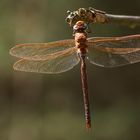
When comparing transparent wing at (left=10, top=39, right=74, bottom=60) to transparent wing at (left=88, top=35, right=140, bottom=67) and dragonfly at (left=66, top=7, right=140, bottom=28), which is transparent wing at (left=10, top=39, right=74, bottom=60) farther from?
dragonfly at (left=66, top=7, right=140, bottom=28)

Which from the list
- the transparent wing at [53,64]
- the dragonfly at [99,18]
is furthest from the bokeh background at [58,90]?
the dragonfly at [99,18]

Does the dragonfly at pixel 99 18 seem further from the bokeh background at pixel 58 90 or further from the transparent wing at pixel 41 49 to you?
the bokeh background at pixel 58 90

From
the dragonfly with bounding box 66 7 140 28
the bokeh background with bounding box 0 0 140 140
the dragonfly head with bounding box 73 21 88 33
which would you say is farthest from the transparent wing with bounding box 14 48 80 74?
the bokeh background with bounding box 0 0 140 140

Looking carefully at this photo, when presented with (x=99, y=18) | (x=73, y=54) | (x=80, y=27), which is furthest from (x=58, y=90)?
(x=99, y=18)

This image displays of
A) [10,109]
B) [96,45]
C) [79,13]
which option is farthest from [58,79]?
[79,13]

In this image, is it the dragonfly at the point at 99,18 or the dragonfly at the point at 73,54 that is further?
the dragonfly at the point at 73,54
